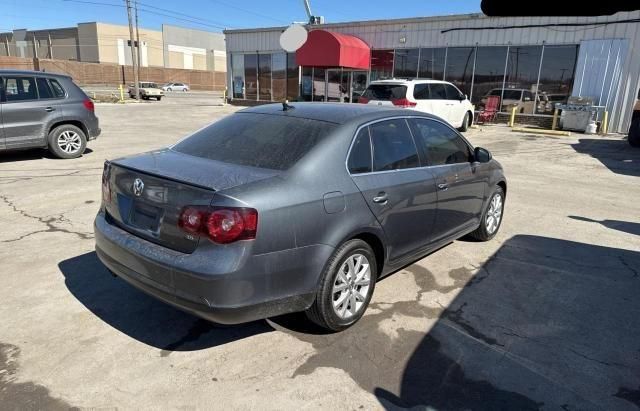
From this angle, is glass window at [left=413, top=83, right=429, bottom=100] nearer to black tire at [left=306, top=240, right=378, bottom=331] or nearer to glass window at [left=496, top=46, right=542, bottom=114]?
glass window at [left=496, top=46, right=542, bottom=114]

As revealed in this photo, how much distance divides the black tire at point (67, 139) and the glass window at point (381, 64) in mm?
16552

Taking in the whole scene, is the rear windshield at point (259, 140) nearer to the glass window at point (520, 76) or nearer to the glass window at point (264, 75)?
the glass window at point (520, 76)

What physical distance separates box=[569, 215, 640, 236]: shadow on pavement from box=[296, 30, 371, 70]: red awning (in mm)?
15772

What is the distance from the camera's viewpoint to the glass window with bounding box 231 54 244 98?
97.6ft

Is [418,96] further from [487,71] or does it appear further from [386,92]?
A: [487,71]

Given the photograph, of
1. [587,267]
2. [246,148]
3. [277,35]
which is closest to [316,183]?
[246,148]

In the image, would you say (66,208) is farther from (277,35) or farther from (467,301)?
(277,35)

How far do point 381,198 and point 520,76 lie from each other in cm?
1891

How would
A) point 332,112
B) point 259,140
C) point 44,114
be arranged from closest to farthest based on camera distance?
1. point 259,140
2. point 332,112
3. point 44,114

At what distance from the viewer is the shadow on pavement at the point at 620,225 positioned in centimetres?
611

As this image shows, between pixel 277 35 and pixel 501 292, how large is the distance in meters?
25.6

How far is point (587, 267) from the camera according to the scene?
4773mm

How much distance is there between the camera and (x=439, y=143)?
4469 mm

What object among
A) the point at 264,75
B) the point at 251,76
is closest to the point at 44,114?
the point at 264,75
